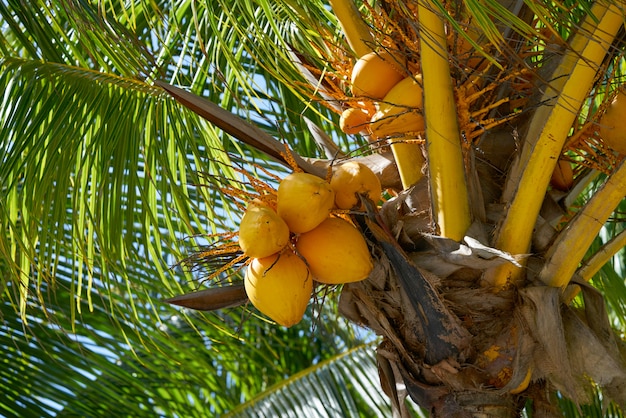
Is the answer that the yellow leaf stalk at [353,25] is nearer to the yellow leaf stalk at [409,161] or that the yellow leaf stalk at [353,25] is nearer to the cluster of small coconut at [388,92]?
the cluster of small coconut at [388,92]

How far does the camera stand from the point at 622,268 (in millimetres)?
3617

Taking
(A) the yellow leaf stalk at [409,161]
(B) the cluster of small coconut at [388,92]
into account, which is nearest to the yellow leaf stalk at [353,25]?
(B) the cluster of small coconut at [388,92]

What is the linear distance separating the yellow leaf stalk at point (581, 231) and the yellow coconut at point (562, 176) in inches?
7.3

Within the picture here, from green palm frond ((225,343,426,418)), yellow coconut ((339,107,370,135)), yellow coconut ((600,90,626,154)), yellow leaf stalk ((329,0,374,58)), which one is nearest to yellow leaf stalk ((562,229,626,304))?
yellow coconut ((600,90,626,154))

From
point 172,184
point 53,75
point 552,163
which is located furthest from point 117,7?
point 552,163

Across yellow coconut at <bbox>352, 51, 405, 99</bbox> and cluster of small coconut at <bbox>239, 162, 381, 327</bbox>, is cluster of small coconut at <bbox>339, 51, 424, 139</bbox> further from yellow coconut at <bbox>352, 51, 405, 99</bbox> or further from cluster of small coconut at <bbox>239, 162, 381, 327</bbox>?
cluster of small coconut at <bbox>239, 162, 381, 327</bbox>

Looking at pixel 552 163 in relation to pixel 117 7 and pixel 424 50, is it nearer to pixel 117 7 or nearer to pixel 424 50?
pixel 424 50

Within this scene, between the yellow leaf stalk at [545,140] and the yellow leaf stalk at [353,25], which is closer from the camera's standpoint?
the yellow leaf stalk at [545,140]

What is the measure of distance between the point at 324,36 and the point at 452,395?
71cm

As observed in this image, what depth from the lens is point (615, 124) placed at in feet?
4.97

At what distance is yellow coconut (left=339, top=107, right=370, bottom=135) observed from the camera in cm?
160

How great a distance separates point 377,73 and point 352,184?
0.72 feet

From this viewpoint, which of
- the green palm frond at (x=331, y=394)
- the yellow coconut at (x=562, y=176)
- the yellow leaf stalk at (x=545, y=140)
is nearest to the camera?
the yellow leaf stalk at (x=545, y=140)

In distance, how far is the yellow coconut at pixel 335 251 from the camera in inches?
53.6
